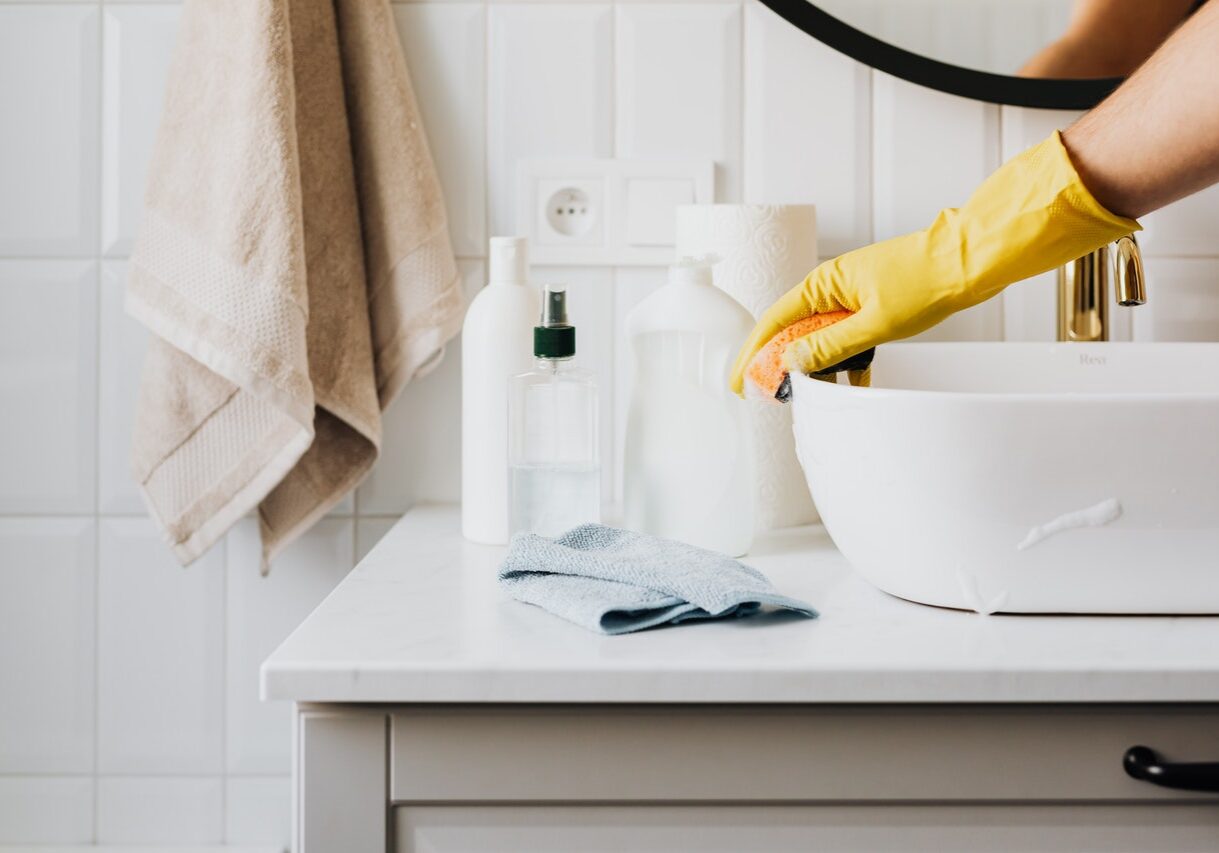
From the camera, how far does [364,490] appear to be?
1.12 m

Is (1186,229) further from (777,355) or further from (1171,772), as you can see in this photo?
(1171,772)

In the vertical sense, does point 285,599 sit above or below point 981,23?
below

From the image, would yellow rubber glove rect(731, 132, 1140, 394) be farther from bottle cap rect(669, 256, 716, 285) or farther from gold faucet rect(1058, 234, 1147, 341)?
gold faucet rect(1058, 234, 1147, 341)

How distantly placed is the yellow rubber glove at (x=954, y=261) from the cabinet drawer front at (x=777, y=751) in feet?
0.85

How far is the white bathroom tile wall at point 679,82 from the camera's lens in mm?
1081

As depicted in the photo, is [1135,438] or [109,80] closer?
[1135,438]

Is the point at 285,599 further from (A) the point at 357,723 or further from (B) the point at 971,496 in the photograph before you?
(B) the point at 971,496

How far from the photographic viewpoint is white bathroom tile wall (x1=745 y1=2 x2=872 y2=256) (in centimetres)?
→ 108

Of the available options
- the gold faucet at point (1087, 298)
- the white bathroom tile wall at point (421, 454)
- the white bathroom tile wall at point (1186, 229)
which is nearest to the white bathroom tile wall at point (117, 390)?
the white bathroom tile wall at point (421, 454)

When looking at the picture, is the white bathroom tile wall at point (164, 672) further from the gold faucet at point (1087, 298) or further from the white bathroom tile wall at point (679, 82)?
the gold faucet at point (1087, 298)

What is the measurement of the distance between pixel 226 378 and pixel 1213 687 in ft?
2.41

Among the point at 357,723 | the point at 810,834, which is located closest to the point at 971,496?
the point at 810,834

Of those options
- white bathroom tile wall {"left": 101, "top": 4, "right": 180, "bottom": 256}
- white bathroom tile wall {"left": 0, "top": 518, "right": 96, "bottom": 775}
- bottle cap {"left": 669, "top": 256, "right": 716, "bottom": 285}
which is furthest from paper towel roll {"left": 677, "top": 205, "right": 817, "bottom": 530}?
white bathroom tile wall {"left": 0, "top": 518, "right": 96, "bottom": 775}

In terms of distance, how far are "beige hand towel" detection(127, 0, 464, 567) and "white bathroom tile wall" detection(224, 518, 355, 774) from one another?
76 mm
